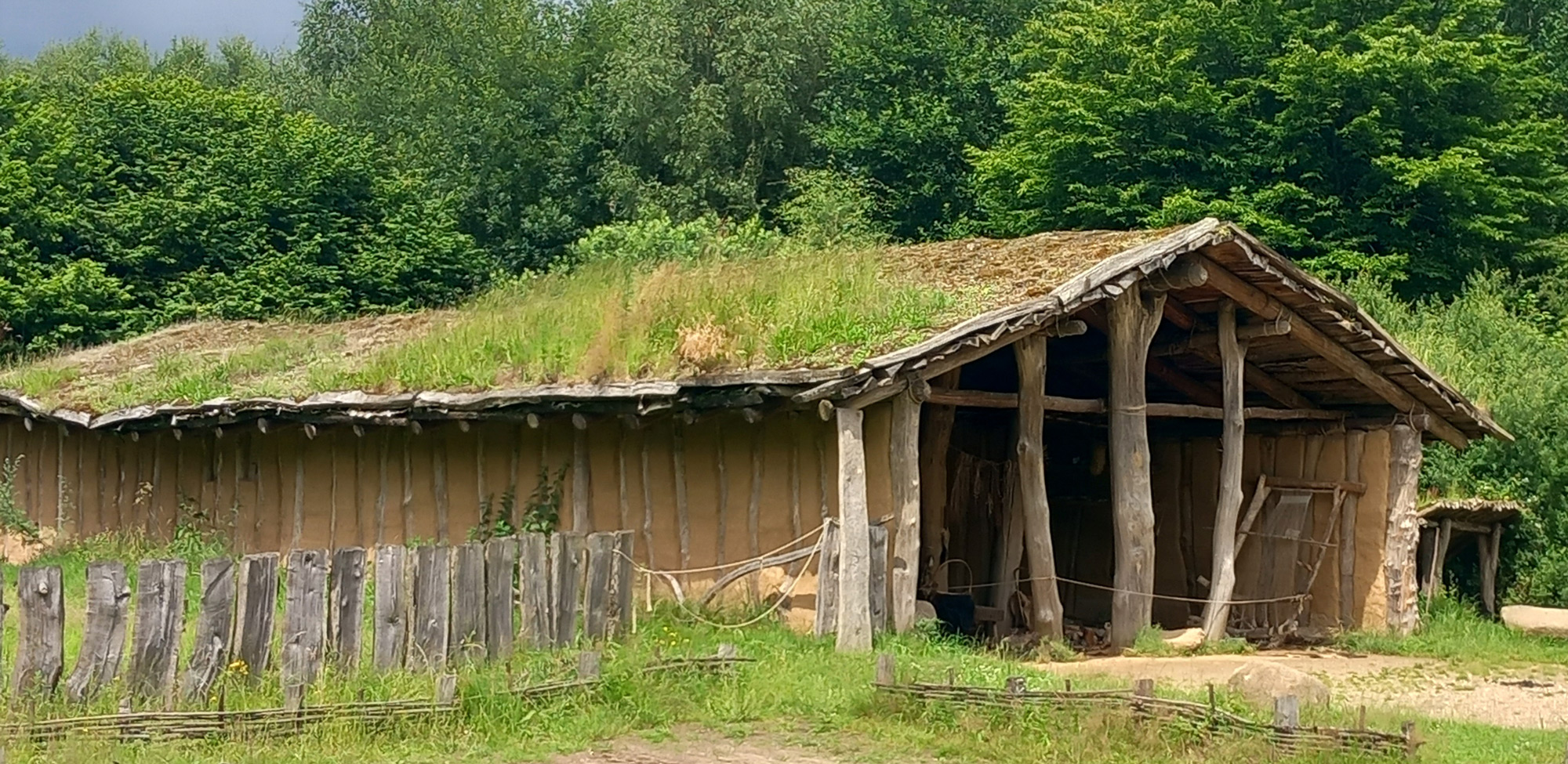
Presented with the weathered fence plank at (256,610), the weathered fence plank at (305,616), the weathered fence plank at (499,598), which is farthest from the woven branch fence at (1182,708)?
the weathered fence plank at (256,610)

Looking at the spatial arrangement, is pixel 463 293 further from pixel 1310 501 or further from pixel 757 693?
pixel 757 693

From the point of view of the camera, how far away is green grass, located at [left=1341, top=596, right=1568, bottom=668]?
13438 millimetres

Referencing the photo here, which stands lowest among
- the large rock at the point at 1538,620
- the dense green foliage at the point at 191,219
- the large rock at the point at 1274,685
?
the large rock at the point at 1538,620

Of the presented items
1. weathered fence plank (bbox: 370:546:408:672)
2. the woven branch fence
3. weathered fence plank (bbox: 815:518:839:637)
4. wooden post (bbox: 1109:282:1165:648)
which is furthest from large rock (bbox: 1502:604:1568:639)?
weathered fence plank (bbox: 370:546:408:672)

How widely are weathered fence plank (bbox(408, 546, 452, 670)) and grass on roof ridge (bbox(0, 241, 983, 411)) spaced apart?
10.6 ft

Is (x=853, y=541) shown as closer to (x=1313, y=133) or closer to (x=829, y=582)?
(x=829, y=582)

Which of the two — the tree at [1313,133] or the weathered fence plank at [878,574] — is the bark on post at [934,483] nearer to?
the weathered fence plank at [878,574]

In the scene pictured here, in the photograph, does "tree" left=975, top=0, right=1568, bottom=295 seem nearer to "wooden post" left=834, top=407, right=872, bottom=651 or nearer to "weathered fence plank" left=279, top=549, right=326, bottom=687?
"wooden post" left=834, top=407, right=872, bottom=651

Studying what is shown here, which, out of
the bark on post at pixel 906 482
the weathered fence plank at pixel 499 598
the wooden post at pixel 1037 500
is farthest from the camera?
the wooden post at pixel 1037 500

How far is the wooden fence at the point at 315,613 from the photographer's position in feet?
25.2

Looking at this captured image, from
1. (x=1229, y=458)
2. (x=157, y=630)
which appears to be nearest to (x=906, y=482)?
(x=1229, y=458)

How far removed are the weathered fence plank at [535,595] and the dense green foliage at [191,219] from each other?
2098 cm

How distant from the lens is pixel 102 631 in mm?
7719

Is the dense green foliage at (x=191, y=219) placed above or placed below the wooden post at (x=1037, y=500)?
above
